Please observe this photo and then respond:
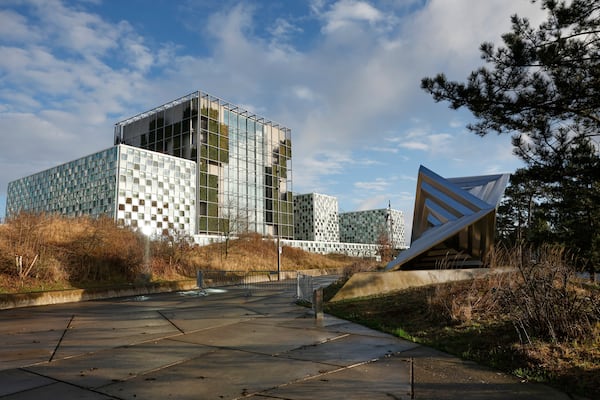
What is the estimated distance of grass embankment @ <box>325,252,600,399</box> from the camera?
17.7ft

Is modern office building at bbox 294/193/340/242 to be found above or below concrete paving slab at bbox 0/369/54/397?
above

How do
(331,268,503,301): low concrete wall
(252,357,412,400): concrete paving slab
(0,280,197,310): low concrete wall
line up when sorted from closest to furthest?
1. (252,357,412,400): concrete paving slab
2. (331,268,503,301): low concrete wall
3. (0,280,197,310): low concrete wall

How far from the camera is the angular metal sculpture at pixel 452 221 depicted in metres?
15.7

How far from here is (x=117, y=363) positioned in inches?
243

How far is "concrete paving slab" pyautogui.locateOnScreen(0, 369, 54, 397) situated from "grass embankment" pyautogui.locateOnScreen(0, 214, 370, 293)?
40.5 ft

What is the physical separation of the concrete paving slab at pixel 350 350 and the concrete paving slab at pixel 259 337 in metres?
0.33

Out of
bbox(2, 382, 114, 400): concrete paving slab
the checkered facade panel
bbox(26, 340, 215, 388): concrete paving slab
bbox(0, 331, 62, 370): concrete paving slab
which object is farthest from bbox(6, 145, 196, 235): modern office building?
bbox(2, 382, 114, 400): concrete paving slab

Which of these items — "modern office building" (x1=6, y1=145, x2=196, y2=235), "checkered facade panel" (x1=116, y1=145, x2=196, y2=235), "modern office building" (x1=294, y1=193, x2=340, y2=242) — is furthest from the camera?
"modern office building" (x1=294, y1=193, x2=340, y2=242)

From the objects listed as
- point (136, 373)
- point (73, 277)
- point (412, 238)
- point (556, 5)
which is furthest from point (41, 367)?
point (412, 238)

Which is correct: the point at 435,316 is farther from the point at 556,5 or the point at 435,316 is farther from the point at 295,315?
the point at 556,5

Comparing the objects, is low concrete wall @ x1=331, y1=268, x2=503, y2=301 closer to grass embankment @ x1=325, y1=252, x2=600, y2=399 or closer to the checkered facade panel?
grass embankment @ x1=325, y1=252, x2=600, y2=399

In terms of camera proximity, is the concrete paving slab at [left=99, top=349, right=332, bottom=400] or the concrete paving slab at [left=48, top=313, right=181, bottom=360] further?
the concrete paving slab at [left=48, top=313, right=181, bottom=360]

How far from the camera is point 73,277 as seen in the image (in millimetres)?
19094

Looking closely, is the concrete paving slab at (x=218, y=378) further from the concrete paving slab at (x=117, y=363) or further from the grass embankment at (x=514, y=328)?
the grass embankment at (x=514, y=328)
